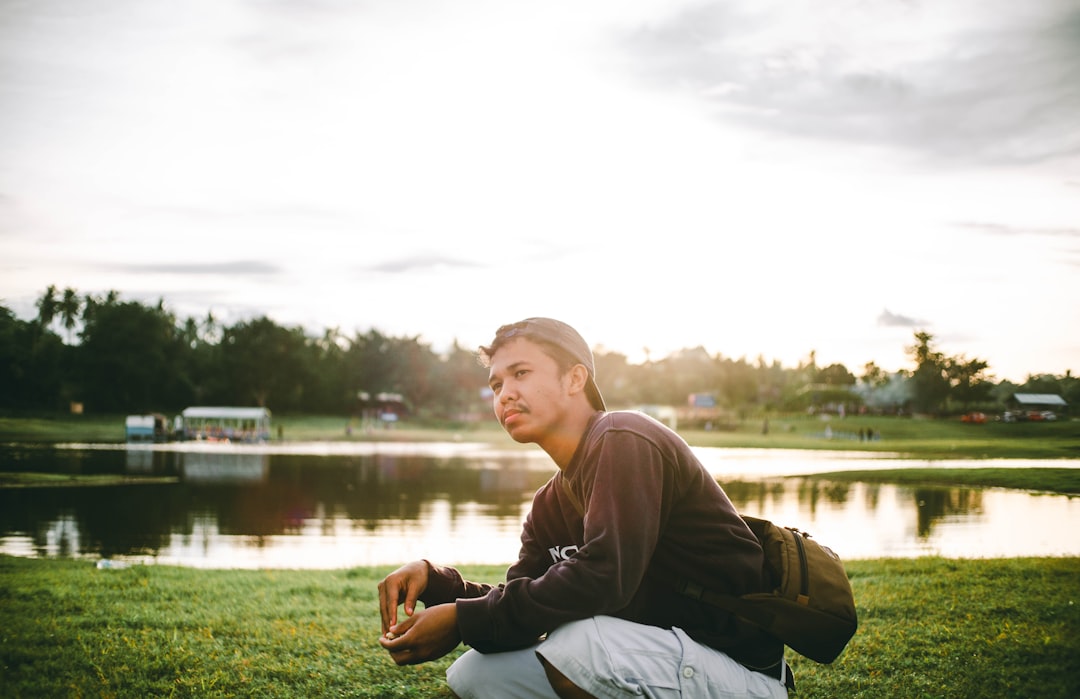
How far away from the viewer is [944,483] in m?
12.5

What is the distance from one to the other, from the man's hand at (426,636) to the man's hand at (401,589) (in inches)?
4.2

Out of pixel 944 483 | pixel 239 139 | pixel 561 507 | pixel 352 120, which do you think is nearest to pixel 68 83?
pixel 239 139

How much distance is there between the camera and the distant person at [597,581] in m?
2.19

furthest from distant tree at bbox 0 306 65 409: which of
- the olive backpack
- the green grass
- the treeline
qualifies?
the green grass

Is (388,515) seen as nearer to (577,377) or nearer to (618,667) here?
(577,377)

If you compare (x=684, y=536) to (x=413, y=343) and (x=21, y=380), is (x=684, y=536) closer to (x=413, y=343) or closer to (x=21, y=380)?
(x=21, y=380)

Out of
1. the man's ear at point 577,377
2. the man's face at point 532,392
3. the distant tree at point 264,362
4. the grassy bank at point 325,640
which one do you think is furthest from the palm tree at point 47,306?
the distant tree at point 264,362

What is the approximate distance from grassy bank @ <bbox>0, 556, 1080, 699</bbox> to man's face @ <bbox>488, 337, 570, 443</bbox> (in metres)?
2.38

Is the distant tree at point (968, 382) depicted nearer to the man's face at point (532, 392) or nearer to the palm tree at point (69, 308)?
the man's face at point (532, 392)

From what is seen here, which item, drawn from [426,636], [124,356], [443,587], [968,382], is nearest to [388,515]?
[124,356]

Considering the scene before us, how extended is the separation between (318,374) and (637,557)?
70202 mm

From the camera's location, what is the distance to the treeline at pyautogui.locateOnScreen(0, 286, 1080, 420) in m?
10.7

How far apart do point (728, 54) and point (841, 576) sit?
25.0 ft

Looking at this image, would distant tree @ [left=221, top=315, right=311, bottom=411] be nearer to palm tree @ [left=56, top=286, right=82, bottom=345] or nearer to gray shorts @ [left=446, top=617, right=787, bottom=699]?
palm tree @ [left=56, top=286, right=82, bottom=345]
